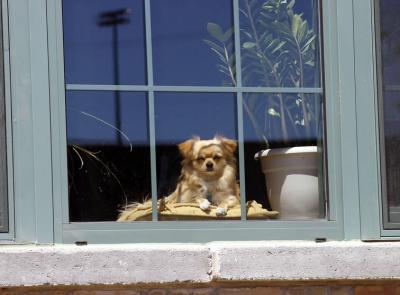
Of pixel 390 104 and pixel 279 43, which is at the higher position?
pixel 279 43

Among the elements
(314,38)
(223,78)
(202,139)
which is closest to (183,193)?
(202,139)

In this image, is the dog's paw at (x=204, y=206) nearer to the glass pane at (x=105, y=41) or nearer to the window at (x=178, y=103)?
the window at (x=178, y=103)

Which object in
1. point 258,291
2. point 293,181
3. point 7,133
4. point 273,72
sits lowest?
point 258,291

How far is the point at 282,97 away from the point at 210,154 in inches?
15.4

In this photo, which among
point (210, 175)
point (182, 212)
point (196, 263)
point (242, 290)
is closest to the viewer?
point (196, 263)

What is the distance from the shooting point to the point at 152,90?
429cm

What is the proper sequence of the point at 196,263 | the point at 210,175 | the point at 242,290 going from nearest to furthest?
the point at 196,263 → the point at 242,290 → the point at 210,175

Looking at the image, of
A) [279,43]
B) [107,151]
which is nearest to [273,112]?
[279,43]

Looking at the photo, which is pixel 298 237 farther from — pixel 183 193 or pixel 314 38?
pixel 314 38

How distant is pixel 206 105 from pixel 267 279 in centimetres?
78

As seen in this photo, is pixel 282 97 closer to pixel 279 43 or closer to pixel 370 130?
pixel 279 43

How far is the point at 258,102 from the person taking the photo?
14.5 feet

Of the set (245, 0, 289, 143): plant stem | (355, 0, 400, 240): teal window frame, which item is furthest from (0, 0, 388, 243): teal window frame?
(245, 0, 289, 143): plant stem

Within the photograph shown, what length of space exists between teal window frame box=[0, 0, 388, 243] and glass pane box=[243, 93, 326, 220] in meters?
0.10
